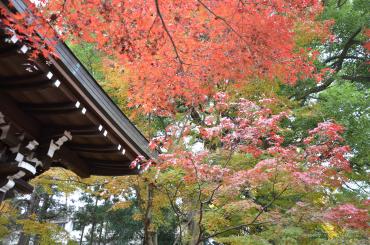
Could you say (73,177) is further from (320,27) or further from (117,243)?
(117,243)

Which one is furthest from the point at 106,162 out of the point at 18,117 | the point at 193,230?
the point at 193,230

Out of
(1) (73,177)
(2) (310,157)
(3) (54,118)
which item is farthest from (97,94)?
(1) (73,177)

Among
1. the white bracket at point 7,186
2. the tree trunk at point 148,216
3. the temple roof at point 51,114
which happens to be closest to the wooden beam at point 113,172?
the temple roof at point 51,114

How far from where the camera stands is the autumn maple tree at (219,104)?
5.03 meters

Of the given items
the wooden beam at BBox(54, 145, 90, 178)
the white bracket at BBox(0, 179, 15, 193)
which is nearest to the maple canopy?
the wooden beam at BBox(54, 145, 90, 178)

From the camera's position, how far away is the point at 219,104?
7.11m

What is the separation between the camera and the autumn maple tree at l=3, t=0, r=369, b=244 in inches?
198

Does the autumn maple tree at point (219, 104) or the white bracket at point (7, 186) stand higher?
the autumn maple tree at point (219, 104)

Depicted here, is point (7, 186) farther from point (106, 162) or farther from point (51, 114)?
point (106, 162)

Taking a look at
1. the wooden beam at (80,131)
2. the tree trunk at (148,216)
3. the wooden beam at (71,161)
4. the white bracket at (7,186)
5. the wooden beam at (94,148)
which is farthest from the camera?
the tree trunk at (148,216)

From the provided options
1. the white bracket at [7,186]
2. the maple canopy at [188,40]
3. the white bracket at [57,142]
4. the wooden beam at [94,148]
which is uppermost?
the maple canopy at [188,40]

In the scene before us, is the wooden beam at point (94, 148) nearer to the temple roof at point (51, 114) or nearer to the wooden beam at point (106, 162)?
the temple roof at point (51, 114)

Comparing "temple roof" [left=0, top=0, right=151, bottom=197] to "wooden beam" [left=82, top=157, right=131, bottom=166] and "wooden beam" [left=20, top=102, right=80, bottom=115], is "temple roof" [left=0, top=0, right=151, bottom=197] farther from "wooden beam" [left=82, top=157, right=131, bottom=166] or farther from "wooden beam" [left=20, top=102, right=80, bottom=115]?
"wooden beam" [left=82, top=157, right=131, bottom=166]

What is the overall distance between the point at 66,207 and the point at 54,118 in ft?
59.3
